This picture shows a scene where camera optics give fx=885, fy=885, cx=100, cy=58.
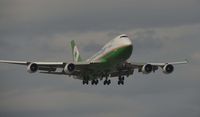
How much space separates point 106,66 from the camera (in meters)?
134

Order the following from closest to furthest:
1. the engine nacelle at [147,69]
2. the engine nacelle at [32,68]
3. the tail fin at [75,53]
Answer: the engine nacelle at [32,68]
the engine nacelle at [147,69]
the tail fin at [75,53]

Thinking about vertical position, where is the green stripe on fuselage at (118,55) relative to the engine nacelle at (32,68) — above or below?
above

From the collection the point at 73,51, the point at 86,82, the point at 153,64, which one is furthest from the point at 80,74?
the point at 73,51

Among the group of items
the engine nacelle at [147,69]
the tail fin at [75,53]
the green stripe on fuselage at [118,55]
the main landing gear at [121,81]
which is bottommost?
the main landing gear at [121,81]

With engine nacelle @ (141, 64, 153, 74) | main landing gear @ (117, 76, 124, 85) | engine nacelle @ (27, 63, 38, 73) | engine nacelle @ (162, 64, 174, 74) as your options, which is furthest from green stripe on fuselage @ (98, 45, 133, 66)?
engine nacelle @ (162, 64, 174, 74)

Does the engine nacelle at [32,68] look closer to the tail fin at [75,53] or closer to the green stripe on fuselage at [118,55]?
the green stripe on fuselage at [118,55]

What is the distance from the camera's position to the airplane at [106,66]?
436 ft

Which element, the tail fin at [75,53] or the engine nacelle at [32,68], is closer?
the engine nacelle at [32,68]

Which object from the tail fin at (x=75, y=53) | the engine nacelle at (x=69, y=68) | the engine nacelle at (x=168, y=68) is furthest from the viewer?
the tail fin at (x=75, y=53)

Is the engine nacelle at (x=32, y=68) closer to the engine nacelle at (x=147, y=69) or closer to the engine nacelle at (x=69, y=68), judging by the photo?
the engine nacelle at (x=69, y=68)

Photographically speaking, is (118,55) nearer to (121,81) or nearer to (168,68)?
(121,81)

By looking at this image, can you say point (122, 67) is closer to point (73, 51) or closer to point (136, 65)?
point (136, 65)

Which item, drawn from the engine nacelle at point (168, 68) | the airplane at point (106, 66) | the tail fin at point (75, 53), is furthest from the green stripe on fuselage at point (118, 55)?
the tail fin at point (75, 53)

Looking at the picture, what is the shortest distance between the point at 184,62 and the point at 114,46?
14942mm
